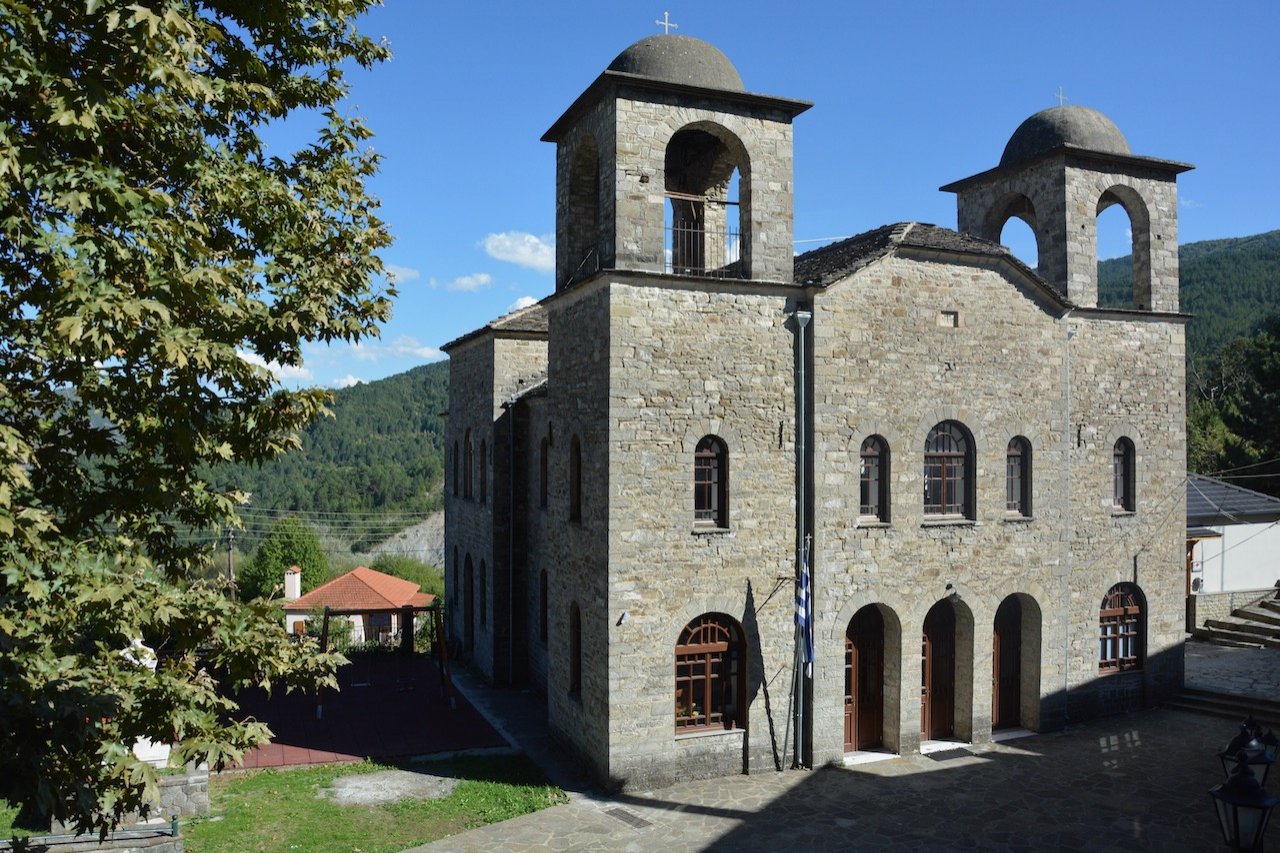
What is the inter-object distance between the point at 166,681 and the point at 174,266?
10.3 feet

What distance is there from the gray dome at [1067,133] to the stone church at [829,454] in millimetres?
83

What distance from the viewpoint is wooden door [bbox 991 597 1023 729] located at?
17297 mm

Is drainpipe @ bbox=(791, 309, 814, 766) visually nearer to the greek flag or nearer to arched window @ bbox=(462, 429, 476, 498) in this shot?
the greek flag

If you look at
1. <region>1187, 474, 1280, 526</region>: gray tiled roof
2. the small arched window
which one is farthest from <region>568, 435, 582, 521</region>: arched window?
<region>1187, 474, 1280, 526</region>: gray tiled roof

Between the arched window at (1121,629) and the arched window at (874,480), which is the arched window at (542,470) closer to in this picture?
the arched window at (874,480)

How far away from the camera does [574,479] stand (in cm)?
1587

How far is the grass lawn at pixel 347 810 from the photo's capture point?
40.7 feet

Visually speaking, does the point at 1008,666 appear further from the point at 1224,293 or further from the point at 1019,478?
the point at 1224,293

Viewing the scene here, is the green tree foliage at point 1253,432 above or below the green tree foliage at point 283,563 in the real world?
above

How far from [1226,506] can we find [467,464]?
2252cm

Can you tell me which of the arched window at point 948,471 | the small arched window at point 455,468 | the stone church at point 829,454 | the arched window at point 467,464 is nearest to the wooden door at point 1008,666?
the stone church at point 829,454

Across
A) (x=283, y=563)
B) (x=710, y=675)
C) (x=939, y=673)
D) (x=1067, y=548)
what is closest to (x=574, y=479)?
(x=710, y=675)

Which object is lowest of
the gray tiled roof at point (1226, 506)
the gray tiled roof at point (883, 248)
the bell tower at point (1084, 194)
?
the gray tiled roof at point (1226, 506)

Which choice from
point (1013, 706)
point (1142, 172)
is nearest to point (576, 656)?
point (1013, 706)
